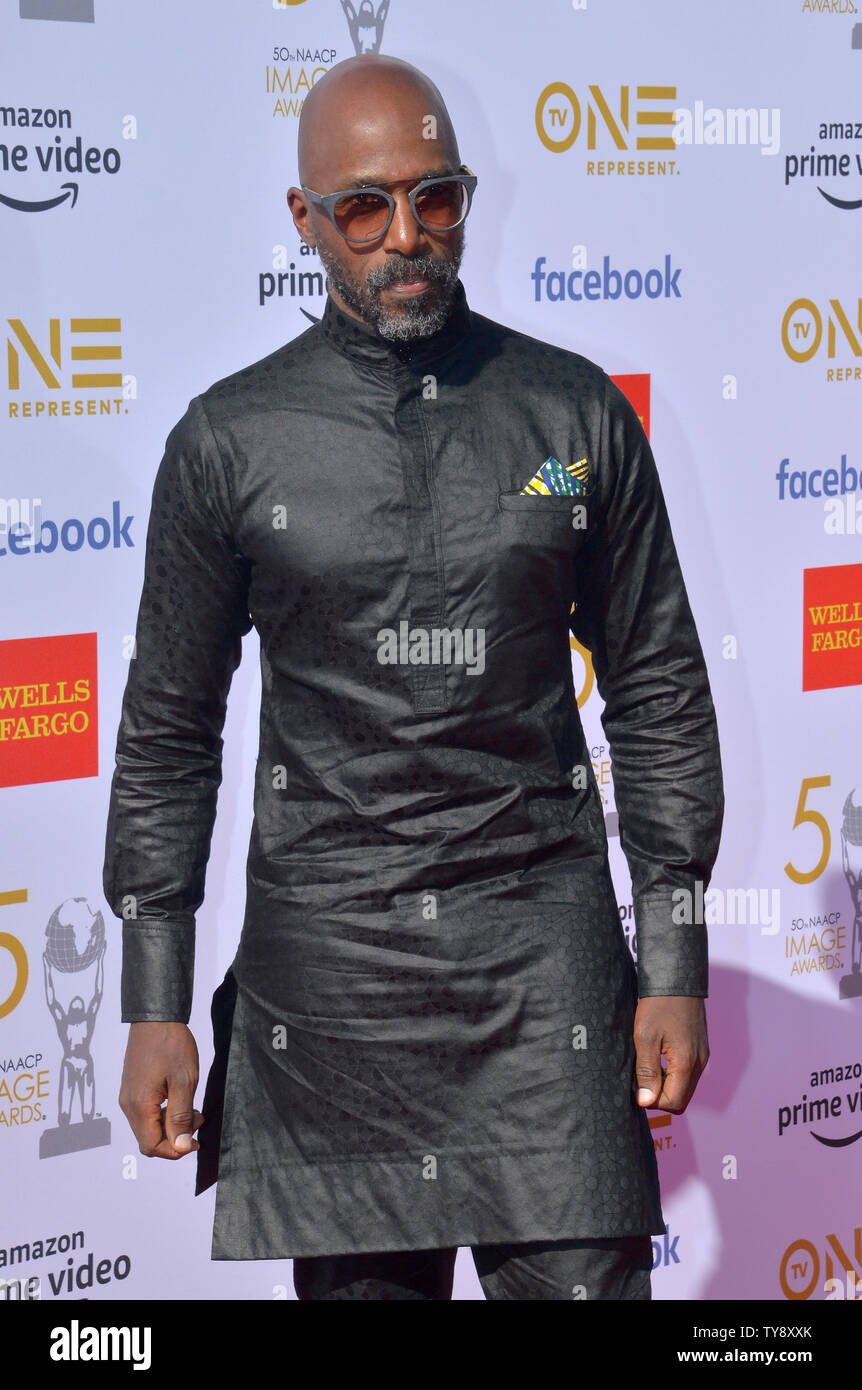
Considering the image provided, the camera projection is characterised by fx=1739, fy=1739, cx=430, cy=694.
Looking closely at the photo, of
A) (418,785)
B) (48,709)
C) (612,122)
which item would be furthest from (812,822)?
(418,785)

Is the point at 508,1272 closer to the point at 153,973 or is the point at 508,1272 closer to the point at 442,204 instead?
the point at 153,973

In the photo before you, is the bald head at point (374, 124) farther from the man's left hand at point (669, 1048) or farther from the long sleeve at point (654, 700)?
the man's left hand at point (669, 1048)

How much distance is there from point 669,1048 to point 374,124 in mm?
1111

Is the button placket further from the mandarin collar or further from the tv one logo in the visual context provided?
the tv one logo

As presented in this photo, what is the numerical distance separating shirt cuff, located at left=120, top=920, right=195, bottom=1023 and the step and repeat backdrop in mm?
749

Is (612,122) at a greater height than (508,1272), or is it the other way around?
(612,122)

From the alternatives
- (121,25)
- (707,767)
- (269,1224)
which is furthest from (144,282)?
(269,1224)

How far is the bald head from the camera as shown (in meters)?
1.96

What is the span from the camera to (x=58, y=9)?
2596 millimetres

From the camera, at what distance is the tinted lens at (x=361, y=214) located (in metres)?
1.97

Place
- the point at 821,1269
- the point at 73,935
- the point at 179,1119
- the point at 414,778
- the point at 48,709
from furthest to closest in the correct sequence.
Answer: the point at 821,1269 < the point at 73,935 < the point at 48,709 < the point at 179,1119 < the point at 414,778

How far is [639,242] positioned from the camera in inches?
120

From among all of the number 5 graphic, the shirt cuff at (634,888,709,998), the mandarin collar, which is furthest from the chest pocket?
the number 5 graphic

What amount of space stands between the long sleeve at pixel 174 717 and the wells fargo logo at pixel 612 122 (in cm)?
120
